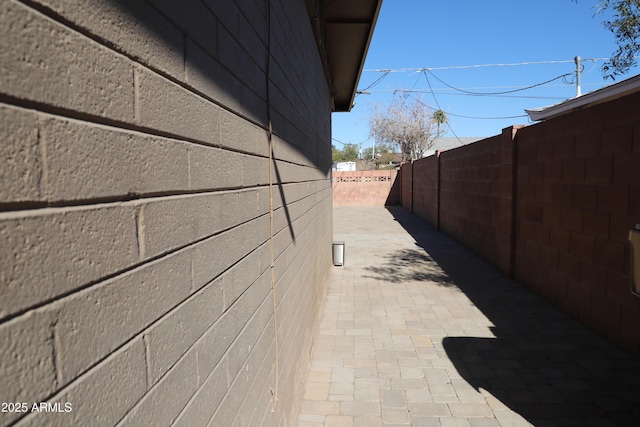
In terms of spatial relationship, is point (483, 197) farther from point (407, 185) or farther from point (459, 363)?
point (407, 185)

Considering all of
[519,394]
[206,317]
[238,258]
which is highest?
[238,258]

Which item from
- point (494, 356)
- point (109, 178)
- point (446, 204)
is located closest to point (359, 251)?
point (446, 204)

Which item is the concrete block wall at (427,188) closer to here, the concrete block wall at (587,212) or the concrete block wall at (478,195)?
the concrete block wall at (478,195)

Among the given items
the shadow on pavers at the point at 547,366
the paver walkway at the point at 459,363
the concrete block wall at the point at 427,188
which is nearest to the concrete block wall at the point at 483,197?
the paver walkway at the point at 459,363

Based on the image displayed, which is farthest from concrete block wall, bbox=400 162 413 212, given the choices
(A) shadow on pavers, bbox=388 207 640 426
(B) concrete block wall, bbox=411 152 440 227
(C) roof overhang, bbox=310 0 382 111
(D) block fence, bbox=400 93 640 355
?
(A) shadow on pavers, bbox=388 207 640 426

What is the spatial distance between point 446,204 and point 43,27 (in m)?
12.5

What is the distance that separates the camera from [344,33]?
6066 mm

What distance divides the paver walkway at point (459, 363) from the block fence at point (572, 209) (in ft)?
1.20

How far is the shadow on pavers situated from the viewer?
3.15m

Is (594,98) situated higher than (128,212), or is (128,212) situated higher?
(594,98)

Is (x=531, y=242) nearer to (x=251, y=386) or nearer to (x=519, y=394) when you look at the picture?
(x=519, y=394)

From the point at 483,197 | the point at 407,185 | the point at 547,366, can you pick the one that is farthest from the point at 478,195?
the point at 407,185

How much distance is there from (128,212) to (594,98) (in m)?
8.85

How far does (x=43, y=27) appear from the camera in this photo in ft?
2.02
